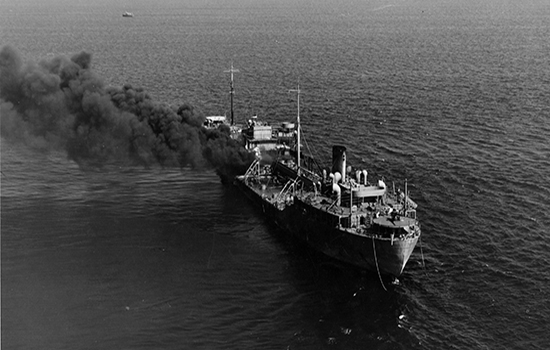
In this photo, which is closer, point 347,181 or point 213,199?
point 347,181

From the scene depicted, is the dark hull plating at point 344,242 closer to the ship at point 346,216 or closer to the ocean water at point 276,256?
the ship at point 346,216

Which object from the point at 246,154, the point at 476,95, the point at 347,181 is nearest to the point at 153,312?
the point at 347,181

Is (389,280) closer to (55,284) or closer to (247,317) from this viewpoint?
(247,317)

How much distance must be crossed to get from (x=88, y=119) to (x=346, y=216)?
37339 mm

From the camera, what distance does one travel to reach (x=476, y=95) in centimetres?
13950

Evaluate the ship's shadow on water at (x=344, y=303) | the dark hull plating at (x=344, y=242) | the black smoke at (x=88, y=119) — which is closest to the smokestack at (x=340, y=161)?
the dark hull plating at (x=344, y=242)

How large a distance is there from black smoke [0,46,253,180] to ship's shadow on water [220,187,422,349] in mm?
22553

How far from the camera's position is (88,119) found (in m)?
79.9

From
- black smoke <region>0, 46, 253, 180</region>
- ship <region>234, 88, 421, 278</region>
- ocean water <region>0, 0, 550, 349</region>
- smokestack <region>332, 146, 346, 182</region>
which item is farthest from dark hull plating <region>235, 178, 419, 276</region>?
black smoke <region>0, 46, 253, 180</region>

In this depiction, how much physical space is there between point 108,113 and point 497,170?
58534mm

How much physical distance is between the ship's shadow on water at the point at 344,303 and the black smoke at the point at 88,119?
888 inches

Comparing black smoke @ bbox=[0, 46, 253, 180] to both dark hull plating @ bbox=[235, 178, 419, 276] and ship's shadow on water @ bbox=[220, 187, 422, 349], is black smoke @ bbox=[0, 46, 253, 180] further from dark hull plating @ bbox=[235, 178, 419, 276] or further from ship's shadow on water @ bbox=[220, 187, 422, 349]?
ship's shadow on water @ bbox=[220, 187, 422, 349]

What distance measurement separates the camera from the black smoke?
74688 mm

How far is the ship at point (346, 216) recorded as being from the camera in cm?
6506
